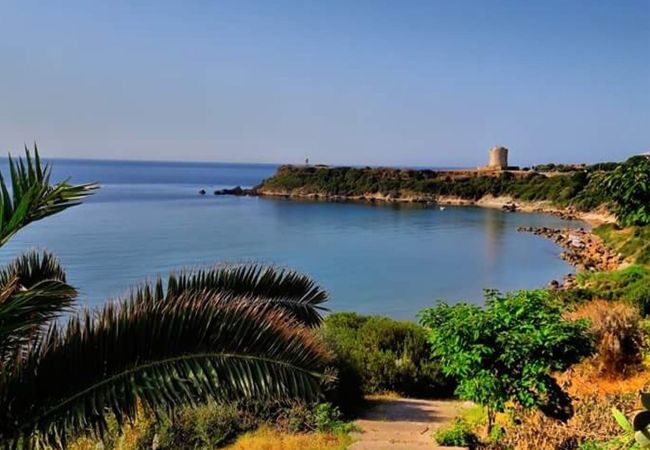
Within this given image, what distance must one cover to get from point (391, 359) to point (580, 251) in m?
33.5

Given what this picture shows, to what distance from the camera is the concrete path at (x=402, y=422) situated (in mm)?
6411

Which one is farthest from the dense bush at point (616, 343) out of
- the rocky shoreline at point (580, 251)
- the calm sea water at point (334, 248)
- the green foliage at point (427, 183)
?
the green foliage at point (427, 183)

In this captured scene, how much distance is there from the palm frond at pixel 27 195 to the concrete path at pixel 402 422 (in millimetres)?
4028

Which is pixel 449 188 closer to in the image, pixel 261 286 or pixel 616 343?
pixel 616 343

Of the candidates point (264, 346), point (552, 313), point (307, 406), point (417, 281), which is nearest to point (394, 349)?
point (307, 406)

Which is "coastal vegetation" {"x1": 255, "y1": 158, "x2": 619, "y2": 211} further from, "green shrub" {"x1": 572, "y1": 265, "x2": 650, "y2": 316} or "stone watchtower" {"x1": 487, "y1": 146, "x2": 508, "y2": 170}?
"green shrub" {"x1": 572, "y1": 265, "x2": 650, "y2": 316}

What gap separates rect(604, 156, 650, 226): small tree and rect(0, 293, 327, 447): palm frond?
5.25 meters

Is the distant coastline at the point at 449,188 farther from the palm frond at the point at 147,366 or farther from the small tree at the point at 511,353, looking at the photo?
the palm frond at the point at 147,366

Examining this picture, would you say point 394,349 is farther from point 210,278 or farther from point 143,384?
point 143,384

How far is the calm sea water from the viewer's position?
26.5 metres

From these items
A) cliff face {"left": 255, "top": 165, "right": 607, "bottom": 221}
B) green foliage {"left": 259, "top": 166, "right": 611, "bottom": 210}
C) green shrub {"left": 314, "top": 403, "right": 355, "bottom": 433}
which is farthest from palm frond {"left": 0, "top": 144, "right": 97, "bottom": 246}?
green foliage {"left": 259, "top": 166, "right": 611, "bottom": 210}

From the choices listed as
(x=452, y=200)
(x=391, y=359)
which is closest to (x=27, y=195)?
(x=391, y=359)

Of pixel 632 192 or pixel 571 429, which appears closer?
pixel 571 429

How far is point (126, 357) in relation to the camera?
3709 millimetres
